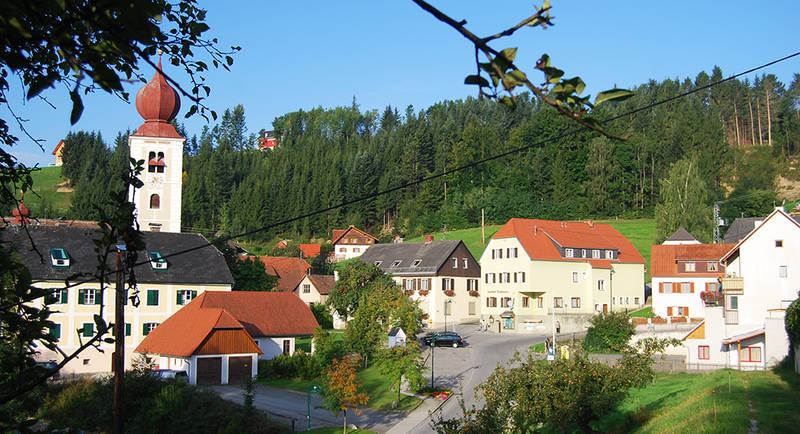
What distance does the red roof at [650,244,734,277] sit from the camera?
60.6 meters

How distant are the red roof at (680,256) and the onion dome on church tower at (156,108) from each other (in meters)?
43.3

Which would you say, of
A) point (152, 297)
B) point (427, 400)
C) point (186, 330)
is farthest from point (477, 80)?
point (152, 297)

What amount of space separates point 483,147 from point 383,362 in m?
99.7

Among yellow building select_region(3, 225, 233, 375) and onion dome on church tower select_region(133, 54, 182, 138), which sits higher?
onion dome on church tower select_region(133, 54, 182, 138)

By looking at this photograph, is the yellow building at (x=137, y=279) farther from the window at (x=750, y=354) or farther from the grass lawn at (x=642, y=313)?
the grass lawn at (x=642, y=313)

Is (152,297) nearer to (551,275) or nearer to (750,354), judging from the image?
(551,275)

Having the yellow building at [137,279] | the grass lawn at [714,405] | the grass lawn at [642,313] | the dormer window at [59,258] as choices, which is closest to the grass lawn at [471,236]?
the grass lawn at [642,313]

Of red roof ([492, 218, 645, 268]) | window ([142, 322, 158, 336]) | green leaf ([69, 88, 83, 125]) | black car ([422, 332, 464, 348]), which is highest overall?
red roof ([492, 218, 645, 268])

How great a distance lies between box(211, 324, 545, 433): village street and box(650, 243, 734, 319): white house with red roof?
13371 mm

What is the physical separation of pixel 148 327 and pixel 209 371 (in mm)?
10186

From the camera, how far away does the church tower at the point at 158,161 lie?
2381 inches

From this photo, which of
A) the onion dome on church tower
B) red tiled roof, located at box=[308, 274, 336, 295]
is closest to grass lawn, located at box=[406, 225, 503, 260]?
red tiled roof, located at box=[308, 274, 336, 295]

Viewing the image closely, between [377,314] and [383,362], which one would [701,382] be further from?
[377,314]

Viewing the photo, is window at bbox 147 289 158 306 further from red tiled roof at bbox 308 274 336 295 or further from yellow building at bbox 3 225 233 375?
red tiled roof at bbox 308 274 336 295
